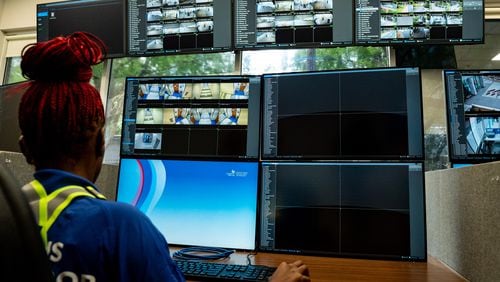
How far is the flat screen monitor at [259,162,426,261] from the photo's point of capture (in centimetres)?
130

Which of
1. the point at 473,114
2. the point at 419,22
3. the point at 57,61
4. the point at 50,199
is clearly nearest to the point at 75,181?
the point at 50,199

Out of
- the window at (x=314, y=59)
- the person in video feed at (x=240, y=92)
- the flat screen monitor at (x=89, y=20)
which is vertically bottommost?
the person in video feed at (x=240, y=92)

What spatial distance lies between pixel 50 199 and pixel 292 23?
1.46m

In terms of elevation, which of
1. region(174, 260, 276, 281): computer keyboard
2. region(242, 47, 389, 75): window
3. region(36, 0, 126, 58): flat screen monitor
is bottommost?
region(174, 260, 276, 281): computer keyboard

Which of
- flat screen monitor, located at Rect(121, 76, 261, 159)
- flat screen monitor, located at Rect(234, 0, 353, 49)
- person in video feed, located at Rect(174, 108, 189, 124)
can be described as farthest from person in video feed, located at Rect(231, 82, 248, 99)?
flat screen monitor, located at Rect(234, 0, 353, 49)

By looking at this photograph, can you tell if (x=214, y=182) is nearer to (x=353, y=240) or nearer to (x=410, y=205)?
(x=353, y=240)

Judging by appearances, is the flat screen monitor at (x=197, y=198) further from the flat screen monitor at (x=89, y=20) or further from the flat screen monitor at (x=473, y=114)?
the flat screen monitor at (x=89, y=20)

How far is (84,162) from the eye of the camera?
0.74 metres

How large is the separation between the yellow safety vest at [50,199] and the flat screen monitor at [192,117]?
2.78ft

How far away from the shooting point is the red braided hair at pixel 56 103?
702mm

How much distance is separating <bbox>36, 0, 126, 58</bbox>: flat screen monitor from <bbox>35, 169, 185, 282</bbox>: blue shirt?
1595mm

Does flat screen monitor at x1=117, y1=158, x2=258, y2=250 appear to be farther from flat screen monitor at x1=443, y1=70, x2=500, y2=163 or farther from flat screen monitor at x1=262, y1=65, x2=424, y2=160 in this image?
flat screen monitor at x1=443, y1=70, x2=500, y2=163

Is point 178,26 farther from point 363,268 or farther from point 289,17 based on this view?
point 363,268

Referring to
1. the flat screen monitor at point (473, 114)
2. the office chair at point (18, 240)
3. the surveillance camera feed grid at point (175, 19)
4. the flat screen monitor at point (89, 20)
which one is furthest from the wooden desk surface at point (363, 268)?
the flat screen monitor at point (89, 20)
